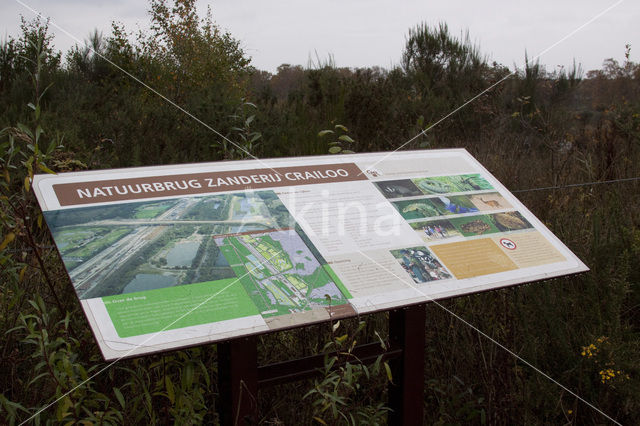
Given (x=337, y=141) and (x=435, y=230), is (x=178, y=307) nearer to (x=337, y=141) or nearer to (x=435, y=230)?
(x=435, y=230)

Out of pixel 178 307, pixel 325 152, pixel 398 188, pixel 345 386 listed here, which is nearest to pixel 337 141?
pixel 325 152

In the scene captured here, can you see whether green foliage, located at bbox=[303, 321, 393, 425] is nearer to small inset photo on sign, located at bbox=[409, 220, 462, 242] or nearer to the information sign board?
the information sign board

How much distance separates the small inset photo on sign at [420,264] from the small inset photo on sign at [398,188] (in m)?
0.31

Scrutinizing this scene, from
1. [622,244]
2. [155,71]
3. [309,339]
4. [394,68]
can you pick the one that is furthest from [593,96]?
[309,339]

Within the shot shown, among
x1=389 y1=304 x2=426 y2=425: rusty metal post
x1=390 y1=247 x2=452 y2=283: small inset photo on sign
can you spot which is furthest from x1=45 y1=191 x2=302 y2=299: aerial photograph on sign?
x1=389 y1=304 x2=426 y2=425: rusty metal post

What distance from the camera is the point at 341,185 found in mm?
2445

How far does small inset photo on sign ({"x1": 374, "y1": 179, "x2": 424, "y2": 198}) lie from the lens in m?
2.50

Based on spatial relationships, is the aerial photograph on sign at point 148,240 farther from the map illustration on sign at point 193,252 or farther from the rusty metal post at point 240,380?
the rusty metal post at point 240,380

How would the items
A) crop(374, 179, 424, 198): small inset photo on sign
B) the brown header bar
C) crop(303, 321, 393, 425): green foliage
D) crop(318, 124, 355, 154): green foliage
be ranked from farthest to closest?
1. crop(318, 124, 355, 154): green foliage
2. crop(374, 179, 424, 198): small inset photo on sign
3. the brown header bar
4. crop(303, 321, 393, 425): green foliage

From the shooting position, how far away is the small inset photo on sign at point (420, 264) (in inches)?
85.4

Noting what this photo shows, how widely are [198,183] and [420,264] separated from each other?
0.82 meters

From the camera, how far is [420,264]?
87.1 inches

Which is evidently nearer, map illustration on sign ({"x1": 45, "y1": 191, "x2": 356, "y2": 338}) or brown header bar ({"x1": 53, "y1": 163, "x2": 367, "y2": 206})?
map illustration on sign ({"x1": 45, "y1": 191, "x2": 356, "y2": 338})

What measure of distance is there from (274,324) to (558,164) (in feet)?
15.3
